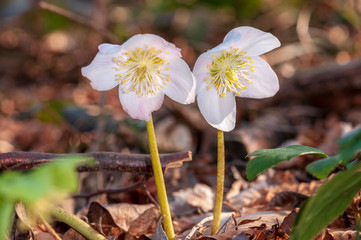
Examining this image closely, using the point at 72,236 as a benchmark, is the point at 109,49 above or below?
above

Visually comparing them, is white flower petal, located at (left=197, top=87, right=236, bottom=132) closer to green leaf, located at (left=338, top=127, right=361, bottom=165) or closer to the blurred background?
A: green leaf, located at (left=338, top=127, right=361, bottom=165)

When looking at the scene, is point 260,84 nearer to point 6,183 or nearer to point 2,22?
point 6,183

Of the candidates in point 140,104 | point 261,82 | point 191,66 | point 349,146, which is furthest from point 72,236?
point 191,66

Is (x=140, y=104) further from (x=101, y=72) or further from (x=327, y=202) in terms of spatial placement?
(x=327, y=202)

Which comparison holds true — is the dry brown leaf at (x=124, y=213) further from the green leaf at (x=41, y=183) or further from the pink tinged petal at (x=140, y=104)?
the green leaf at (x=41, y=183)

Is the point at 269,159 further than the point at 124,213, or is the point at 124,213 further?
the point at 124,213

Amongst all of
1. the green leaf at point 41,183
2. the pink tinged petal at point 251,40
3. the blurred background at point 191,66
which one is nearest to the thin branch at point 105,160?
the pink tinged petal at point 251,40

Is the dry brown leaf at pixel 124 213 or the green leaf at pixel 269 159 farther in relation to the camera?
the dry brown leaf at pixel 124 213
